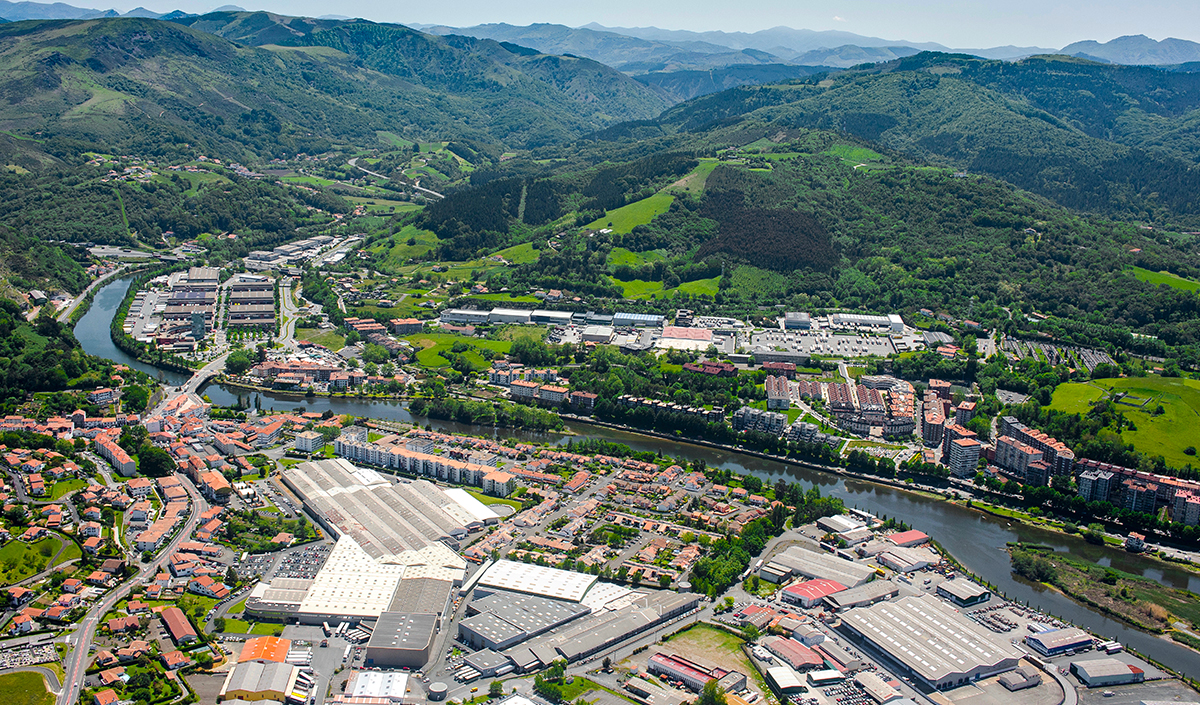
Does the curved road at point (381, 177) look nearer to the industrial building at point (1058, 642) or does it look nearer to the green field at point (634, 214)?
the green field at point (634, 214)

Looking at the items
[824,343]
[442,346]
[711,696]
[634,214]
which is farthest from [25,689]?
[634,214]

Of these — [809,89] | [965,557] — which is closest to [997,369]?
[965,557]

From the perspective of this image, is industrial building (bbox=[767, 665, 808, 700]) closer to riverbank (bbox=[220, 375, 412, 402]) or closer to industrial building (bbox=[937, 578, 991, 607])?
industrial building (bbox=[937, 578, 991, 607])

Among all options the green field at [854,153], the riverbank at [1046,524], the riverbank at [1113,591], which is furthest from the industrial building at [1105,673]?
the green field at [854,153]

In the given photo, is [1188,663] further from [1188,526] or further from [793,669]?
[793,669]

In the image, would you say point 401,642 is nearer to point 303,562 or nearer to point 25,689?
point 303,562
